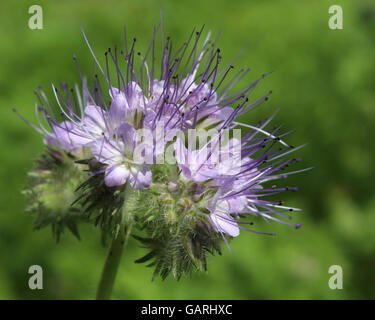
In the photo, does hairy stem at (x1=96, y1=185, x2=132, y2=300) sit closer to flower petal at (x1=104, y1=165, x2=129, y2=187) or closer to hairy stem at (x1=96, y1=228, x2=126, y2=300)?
hairy stem at (x1=96, y1=228, x2=126, y2=300)

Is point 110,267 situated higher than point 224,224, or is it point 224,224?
point 224,224

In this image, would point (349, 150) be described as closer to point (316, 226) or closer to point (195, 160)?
point (316, 226)

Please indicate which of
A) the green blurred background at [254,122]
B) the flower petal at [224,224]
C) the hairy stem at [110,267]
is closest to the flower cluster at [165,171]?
the flower petal at [224,224]

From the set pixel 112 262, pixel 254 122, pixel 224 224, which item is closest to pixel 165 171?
pixel 224 224

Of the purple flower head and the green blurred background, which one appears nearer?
the purple flower head

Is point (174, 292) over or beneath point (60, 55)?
beneath

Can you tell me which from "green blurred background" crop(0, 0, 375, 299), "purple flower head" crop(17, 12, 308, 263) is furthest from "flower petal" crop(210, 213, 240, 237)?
"green blurred background" crop(0, 0, 375, 299)

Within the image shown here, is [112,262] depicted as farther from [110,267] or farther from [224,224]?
[224,224]

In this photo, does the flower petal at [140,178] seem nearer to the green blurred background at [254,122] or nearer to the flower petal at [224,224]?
the flower petal at [224,224]

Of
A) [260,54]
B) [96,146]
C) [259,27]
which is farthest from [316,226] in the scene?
[96,146]
